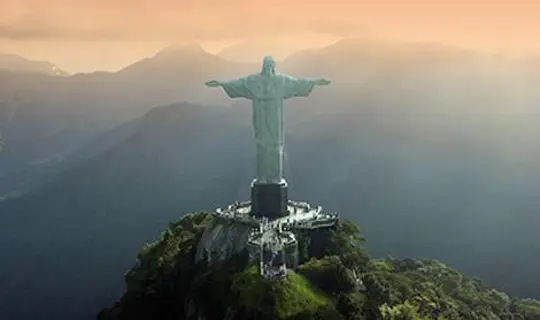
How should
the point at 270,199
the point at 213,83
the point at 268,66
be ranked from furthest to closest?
the point at 213,83
the point at 270,199
the point at 268,66

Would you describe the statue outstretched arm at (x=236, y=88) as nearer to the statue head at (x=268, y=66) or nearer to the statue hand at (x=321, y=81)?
the statue head at (x=268, y=66)

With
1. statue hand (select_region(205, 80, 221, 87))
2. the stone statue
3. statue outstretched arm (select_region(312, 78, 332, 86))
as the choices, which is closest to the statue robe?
the stone statue

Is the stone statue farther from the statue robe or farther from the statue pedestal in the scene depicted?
the statue pedestal

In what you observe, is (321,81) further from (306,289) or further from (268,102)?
(306,289)

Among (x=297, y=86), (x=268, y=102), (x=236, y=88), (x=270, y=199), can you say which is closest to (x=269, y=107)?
(x=268, y=102)

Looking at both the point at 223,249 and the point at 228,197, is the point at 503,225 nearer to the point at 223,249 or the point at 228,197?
the point at 228,197

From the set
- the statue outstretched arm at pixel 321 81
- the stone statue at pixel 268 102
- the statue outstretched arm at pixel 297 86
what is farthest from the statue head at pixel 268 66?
the statue outstretched arm at pixel 321 81
